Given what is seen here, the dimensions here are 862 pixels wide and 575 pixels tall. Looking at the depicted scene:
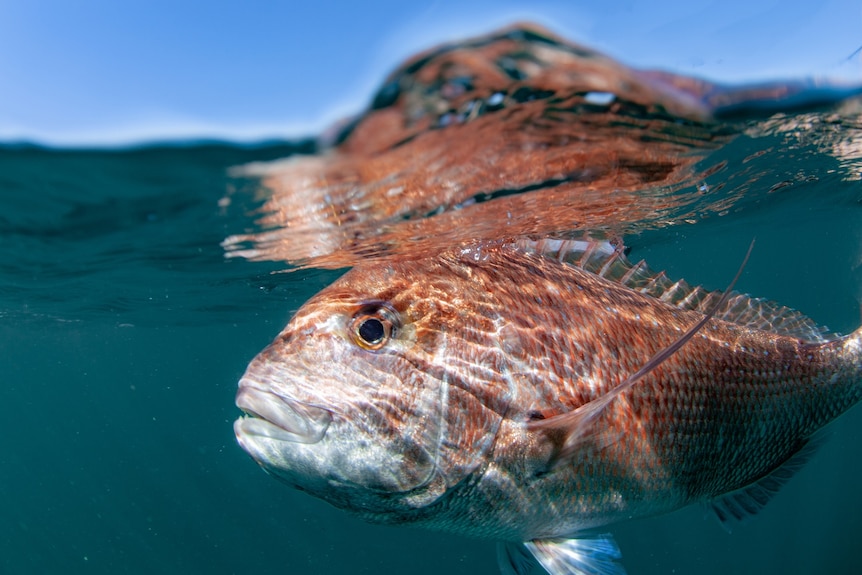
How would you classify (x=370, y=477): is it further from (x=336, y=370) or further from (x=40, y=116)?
(x=40, y=116)

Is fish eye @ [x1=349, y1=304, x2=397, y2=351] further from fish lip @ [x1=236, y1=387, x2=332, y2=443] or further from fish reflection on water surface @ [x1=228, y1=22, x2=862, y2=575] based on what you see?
fish lip @ [x1=236, y1=387, x2=332, y2=443]

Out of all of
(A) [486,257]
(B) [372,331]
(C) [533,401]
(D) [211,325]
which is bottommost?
(D) [211,325]

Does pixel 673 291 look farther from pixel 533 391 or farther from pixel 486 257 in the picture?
pixel 533 391

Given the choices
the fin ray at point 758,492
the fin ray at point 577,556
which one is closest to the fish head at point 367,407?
the fin ray at point 577,556

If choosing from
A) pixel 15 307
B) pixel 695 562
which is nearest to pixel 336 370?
pixel 15 307

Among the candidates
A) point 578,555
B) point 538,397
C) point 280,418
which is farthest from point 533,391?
point 280,418

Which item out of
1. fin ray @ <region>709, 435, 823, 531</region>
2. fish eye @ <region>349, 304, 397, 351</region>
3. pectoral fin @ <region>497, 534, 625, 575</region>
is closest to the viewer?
fish eye @ <region>349, 304, 397, 351</region>

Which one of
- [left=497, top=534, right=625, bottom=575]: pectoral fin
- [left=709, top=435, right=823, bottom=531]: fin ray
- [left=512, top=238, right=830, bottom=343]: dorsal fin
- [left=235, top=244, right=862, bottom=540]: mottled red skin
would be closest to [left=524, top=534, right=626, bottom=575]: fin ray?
[left=497, top=534, right=625, bottom=575]: pectoral fin
